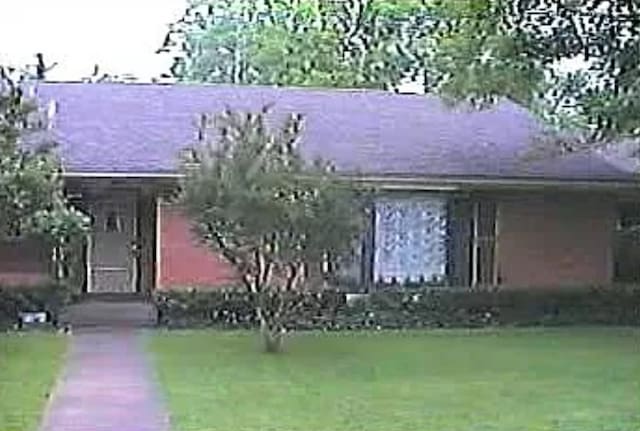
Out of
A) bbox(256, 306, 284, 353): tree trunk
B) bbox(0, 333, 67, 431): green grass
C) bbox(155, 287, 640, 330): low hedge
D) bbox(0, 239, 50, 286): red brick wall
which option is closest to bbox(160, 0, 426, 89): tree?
bbox(155, 287, 640, 330): low hedge

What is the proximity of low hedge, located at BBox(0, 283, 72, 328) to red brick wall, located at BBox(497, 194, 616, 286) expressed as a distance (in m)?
7.93

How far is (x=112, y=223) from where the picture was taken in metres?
26.2

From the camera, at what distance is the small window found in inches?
1030

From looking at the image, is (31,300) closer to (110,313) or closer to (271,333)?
(110,313)

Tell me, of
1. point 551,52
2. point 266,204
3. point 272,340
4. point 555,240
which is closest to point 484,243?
point 555,240

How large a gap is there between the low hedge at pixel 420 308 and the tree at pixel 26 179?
2.49 m

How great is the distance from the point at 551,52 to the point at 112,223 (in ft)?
30.3

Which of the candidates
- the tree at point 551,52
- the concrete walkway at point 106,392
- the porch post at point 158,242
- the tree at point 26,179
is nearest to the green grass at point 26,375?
the concrete walkway at point 106,392

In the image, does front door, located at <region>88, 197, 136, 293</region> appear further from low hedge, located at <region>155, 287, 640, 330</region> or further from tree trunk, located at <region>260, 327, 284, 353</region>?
tree trunk, located at <region>260, 327, 284, 353</region>

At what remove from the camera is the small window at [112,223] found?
26172 millimetres

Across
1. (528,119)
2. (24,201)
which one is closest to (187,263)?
(24,201)

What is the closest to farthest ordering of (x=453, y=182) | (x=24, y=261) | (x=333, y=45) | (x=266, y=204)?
(x=266, y=204)
(x=24, y=261)
(x=453, y=182)
(x=333, y=45)

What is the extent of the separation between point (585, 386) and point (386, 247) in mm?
9879

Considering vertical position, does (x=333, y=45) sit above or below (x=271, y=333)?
above
